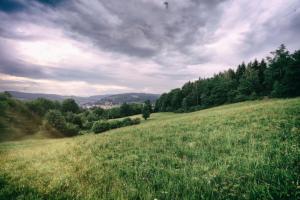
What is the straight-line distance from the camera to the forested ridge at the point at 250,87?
43625 millimetres

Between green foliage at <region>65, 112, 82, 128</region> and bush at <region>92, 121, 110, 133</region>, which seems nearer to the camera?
bush at <region>92, 121, 110, 133</region>

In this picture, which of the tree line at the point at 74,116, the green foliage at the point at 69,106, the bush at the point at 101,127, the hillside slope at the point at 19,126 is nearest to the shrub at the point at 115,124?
the tree line at the point at 74,116

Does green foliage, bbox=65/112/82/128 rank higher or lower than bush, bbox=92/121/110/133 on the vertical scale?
lower

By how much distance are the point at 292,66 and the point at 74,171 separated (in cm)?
5384

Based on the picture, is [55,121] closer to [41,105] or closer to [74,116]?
[74,116]

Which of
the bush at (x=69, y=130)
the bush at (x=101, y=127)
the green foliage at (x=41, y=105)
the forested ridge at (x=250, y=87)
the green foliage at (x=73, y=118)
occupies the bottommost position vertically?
the bush at (x=69, y=130)

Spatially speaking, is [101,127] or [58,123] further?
[58,123]

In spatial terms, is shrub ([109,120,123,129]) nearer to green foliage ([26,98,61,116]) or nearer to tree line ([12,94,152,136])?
tree line ([12,94,152,136])

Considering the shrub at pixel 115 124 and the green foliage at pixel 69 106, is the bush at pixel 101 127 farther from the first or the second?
the green foliage at pixel 69 106

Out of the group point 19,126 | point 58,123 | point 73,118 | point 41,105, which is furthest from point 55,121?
point 41,105

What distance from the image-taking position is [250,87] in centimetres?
6556

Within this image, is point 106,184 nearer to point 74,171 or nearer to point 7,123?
point 74,171

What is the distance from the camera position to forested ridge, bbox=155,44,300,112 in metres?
43.6

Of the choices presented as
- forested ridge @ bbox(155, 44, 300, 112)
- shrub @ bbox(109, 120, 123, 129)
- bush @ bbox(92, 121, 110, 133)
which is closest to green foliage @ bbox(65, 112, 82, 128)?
bush @ bbox(92, 121, 110, 133)
